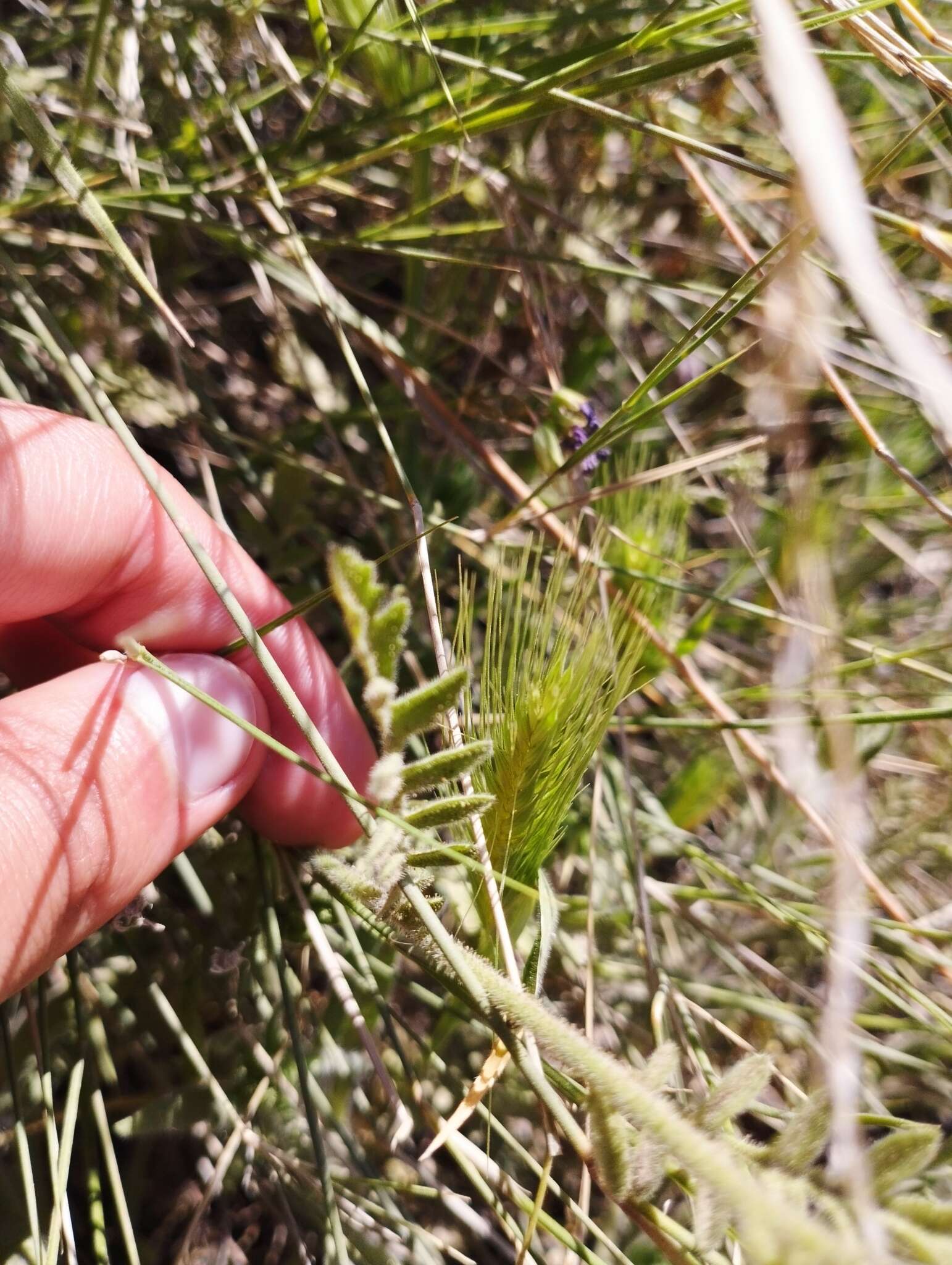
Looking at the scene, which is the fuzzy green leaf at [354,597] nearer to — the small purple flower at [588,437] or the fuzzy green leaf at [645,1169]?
the fuzzy green leaf at [645,1169]

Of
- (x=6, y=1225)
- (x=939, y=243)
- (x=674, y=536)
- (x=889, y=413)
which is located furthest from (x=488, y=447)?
(x=6, y=1225)

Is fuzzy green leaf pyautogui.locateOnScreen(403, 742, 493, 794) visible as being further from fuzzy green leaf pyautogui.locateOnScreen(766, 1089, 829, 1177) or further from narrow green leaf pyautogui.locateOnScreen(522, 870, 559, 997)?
fuzzy green leaf pyautogui.locateOnScreen(766, 1089, 829, 1177)

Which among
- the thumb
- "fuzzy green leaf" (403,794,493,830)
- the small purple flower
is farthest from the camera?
the small purple flower

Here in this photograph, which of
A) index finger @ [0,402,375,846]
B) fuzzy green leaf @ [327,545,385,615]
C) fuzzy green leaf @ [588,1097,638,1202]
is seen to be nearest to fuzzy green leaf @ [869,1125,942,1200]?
fuzzy green leaf @ [588,1097,638,1202]

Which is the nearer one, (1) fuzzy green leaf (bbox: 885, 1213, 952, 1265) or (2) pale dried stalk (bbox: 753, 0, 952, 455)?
(2) pale dried stalk (bbox: 753, 0, 952, 455)

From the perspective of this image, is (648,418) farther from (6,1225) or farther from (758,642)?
(6,1225)

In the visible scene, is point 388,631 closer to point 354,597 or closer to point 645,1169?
point 354,597

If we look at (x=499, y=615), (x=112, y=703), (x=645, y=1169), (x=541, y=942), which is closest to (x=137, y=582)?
(x=112, y=703)

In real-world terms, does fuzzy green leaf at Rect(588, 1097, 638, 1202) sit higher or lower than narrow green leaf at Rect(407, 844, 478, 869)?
lower
